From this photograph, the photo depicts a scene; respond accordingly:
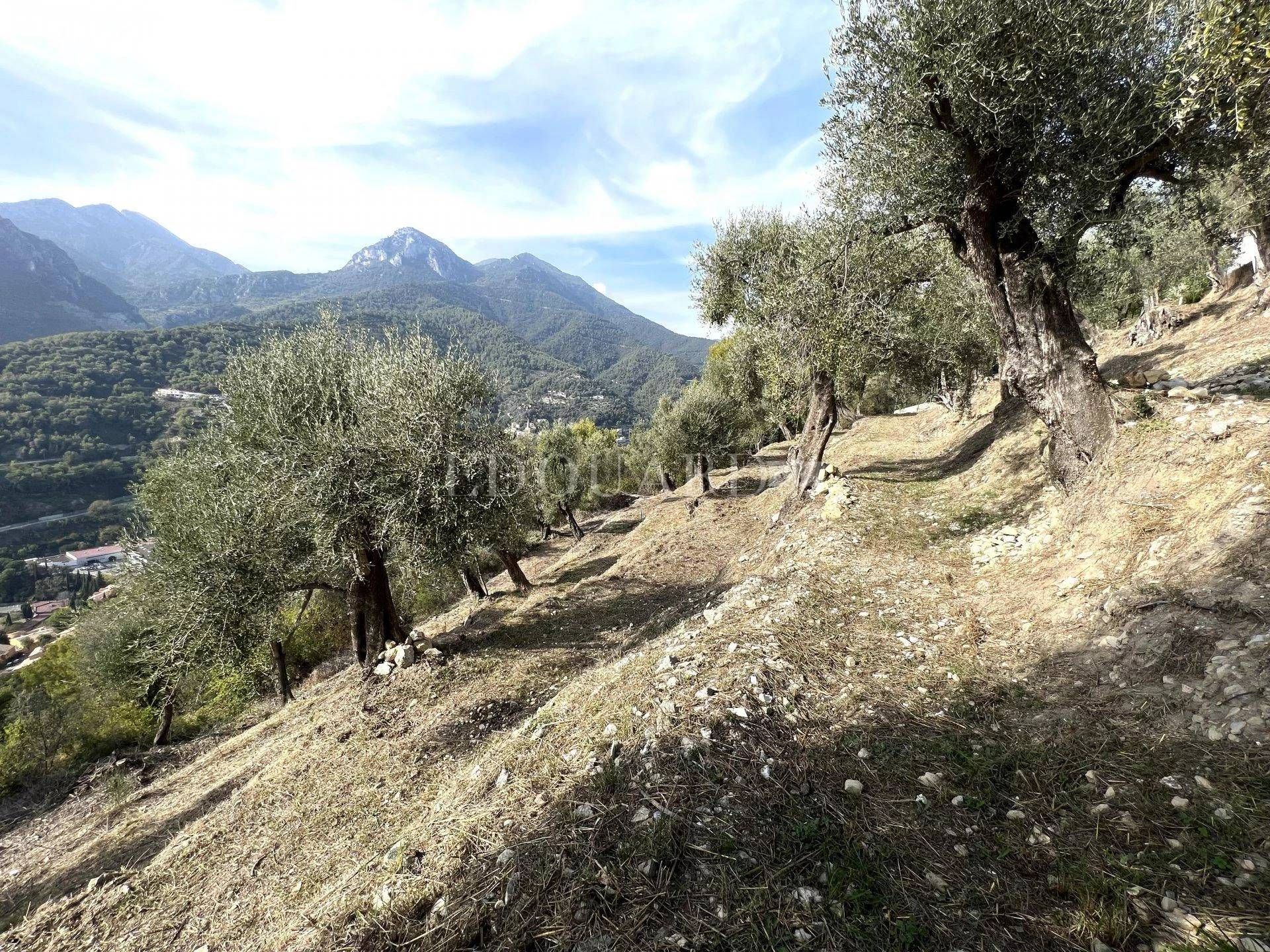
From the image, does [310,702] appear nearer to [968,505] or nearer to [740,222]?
[968,505]

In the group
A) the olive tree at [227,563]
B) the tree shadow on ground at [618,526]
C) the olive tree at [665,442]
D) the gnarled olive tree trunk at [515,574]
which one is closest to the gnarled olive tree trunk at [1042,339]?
the olive tree at [227,563]

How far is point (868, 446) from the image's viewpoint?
1118 inches

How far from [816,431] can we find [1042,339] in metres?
8.86

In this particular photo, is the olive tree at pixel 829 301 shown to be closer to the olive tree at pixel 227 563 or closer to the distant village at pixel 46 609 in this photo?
the olive tree at pixel 227 563

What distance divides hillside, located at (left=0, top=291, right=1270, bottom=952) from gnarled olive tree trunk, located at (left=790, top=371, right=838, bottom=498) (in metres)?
6.21

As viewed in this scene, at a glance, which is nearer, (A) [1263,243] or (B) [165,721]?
(A) [1263,243]

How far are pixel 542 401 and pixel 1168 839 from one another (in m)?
170

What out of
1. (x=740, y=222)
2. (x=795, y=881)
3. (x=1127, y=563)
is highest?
(x=740, y=222)

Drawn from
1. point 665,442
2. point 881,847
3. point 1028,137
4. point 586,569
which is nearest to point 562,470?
point 665,442

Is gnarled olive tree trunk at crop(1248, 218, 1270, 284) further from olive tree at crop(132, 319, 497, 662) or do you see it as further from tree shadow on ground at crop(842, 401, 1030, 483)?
olive tree at crop(132, 319, 497, 662)

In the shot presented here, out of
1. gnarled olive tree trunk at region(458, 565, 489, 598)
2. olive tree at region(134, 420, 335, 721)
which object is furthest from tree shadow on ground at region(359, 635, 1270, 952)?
gnarled olive tree trunk at region(458, 565, 489, 598)

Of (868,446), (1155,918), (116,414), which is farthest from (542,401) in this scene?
(1155,918)

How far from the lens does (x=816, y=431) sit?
717 inches

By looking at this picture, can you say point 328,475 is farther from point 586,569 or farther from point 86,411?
point 86,411
